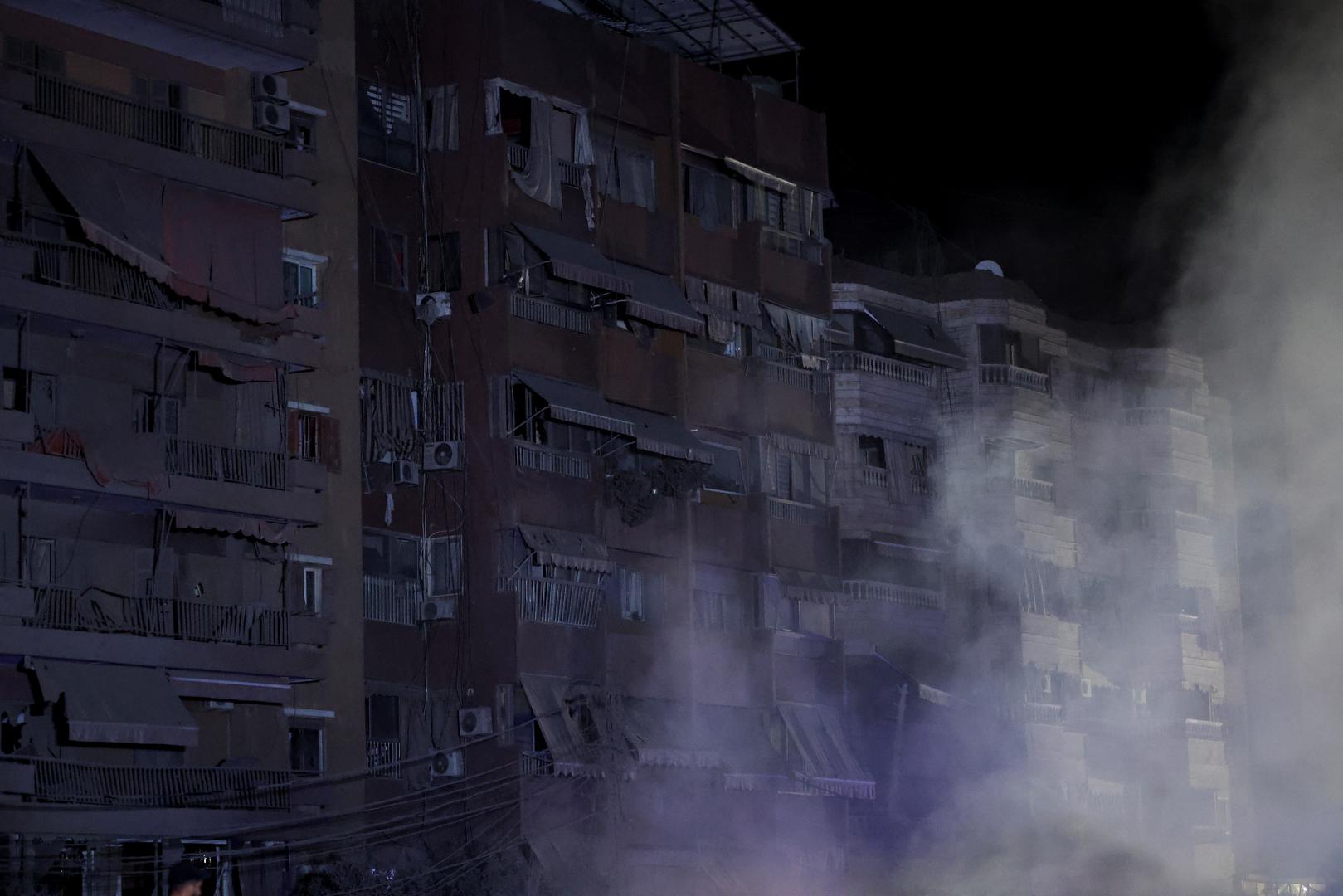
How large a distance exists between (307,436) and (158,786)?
7.43 m

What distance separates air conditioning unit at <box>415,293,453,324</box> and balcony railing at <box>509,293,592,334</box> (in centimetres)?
124

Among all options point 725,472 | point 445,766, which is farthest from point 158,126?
point 725,472

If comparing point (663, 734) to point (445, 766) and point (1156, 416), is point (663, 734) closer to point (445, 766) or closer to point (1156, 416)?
point (445, 766)

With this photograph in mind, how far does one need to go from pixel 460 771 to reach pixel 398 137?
39.3 feet

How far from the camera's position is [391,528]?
4447 centimetres

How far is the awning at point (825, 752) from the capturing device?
50.3 metres

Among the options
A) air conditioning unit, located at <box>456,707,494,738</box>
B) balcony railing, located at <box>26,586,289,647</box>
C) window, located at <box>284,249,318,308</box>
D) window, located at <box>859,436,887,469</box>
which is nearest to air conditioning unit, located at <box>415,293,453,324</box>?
window, located at <box>284,249,318,308</box>

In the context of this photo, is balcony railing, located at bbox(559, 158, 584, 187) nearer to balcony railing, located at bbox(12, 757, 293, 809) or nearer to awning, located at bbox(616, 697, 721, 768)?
awning, located at bbox(616, 697, 721, 768)

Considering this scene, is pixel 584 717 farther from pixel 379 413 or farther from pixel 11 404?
pixel 11 404

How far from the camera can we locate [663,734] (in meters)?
47.1

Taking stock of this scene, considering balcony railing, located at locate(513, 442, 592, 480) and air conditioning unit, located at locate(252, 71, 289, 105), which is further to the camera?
balcony railing, located at locate(513, 442, 592, 480)

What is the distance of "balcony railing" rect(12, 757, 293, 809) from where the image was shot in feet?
117

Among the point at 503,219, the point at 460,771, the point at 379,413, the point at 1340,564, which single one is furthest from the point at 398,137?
the point at 1340,564

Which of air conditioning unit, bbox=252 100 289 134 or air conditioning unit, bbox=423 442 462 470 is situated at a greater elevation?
air conditioning unit, bbox=252 100 289 134
